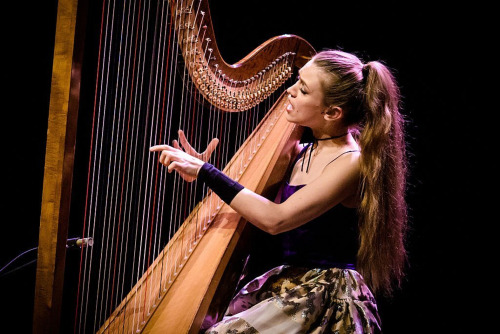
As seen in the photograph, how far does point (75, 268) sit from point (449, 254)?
1.99 m

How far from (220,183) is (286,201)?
0.23m

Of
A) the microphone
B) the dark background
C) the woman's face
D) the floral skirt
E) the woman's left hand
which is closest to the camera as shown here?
the microphone

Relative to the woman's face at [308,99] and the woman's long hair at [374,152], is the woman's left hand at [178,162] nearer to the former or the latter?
the woman's face at [308,99]

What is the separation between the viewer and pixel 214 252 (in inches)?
54.7

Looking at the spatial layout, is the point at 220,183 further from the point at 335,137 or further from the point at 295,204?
the point at 335,137

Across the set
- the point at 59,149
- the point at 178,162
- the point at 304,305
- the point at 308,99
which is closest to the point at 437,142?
the point at 308,99

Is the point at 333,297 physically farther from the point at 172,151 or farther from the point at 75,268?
the point at 75,268

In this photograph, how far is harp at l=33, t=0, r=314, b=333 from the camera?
76cm

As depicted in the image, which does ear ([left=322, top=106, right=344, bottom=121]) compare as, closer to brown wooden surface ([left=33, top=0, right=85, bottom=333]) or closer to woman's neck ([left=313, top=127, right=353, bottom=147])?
woman's neck ([left=313, top=127, right=353, bottom=147])

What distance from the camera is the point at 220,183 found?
142 centimetres

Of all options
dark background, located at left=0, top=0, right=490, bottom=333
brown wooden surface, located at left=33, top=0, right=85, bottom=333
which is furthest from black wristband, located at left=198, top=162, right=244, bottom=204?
dark background, located at left=0, top=0, right=490, bottom=333

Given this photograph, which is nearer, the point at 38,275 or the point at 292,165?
the point at 38,275

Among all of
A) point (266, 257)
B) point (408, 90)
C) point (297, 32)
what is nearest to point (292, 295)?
point (266, 257)

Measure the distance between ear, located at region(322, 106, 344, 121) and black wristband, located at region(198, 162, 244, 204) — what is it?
0.45 m
